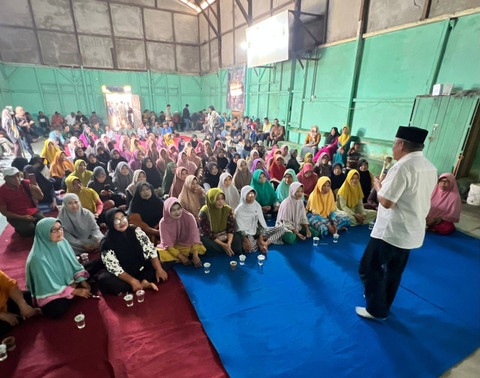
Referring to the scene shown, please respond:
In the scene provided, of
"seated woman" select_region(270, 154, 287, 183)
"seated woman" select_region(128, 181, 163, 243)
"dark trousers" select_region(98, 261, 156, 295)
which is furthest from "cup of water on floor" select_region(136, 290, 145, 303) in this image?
"seated woman" select_region(270, 154, 287, 183)

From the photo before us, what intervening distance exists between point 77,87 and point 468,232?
16.9 meters

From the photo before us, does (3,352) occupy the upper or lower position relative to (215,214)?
lower

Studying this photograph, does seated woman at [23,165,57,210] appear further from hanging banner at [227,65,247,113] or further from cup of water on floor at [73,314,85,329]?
hanging banner at [227,65,247,113]

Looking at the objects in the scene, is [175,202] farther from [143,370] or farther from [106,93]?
[106,93]

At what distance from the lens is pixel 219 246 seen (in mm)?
3293

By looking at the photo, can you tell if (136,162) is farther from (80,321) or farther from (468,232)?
(468,232)

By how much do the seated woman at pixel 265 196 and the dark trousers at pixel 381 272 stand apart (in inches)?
90.5

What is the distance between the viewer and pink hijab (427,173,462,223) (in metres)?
3.82

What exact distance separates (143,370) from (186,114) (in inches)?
620

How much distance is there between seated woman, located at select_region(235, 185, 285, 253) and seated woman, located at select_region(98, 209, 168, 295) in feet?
3.72

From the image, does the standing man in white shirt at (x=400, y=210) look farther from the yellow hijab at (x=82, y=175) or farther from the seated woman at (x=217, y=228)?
the yellow hijab at (x=82, y=175)

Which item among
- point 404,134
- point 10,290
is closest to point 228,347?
point 10,290

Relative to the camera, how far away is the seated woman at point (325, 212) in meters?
3.80

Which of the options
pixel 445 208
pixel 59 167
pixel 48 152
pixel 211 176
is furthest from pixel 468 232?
pixel 48 152
